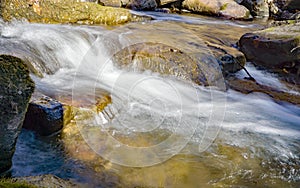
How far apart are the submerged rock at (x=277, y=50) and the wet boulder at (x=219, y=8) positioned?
640 centimetres

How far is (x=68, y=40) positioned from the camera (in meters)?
6.82

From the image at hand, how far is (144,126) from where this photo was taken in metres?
4.36

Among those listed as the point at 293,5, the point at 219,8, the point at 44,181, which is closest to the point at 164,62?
the point at 44,181

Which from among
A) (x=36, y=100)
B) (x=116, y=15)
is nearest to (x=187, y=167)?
(x=36, y=100)

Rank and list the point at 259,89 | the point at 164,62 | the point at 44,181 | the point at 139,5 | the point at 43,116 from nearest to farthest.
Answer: the point at 44,181
the point at 43,116
the point at 164,62
the point at 259,89
the point at 139,5

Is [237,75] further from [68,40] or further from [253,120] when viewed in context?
[68,40]

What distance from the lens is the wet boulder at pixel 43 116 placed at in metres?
3.65

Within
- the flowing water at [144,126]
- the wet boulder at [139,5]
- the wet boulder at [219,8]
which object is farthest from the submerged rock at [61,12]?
the wet boulder at [219,8]

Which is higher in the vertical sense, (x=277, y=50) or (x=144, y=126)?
(x=277, y=50)

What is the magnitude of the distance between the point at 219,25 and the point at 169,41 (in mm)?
4992

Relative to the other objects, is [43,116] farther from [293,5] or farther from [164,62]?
[293,5]

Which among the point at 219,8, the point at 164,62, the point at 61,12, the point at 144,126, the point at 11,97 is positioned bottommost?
the point at 144,126

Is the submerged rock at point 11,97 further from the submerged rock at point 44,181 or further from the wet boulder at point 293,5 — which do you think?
the wet boulder at point 293,5

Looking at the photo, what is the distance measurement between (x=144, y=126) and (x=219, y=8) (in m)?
11.1
